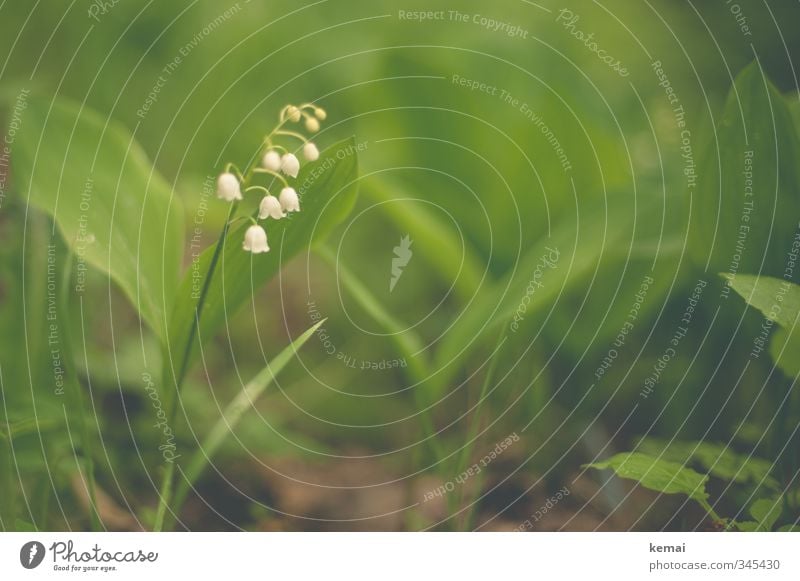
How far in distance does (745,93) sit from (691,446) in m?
0.48

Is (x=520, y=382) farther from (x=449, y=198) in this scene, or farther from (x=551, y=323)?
(x=449, y=198)

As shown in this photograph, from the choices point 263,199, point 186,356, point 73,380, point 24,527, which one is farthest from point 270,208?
point 24,527

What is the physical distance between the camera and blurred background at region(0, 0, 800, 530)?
42.2 inches

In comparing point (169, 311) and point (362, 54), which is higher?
point (362, 54)

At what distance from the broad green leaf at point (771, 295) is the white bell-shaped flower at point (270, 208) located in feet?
1.74

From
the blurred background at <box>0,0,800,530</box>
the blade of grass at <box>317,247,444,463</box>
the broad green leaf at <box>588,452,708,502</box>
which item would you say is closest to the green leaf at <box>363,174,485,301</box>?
the blurred background at <box>0,0,800,530</box>

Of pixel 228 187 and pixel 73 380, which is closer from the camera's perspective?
pixel 228 187

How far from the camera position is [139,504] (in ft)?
3.50

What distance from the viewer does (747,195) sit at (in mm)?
1073

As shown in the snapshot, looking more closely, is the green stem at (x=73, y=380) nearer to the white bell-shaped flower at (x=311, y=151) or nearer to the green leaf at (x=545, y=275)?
the white bell-shaped flower at (x=311, y=151)

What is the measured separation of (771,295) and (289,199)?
59cm
